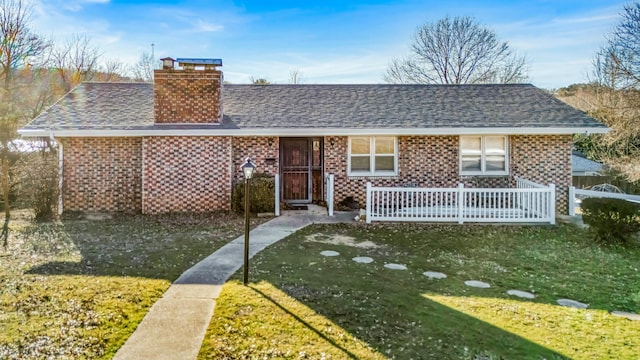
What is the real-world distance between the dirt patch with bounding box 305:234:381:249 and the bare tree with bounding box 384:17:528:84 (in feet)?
81.0

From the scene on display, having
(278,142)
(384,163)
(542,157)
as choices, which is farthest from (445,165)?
(278,142)

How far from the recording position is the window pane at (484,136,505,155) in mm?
13109

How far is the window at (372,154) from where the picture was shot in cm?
1315

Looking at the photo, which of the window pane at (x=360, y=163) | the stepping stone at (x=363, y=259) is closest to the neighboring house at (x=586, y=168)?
the window pane at (x=360, y=163)

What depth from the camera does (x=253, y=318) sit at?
486 cm

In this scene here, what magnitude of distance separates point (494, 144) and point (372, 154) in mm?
3789

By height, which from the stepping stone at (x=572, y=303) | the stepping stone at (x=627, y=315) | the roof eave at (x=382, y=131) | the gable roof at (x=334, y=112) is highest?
the gable roof at (x=334, y=112)

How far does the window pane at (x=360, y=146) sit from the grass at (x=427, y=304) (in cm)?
453

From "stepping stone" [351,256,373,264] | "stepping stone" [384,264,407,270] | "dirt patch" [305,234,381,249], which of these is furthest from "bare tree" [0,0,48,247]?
"stepping stone" [384,264,407,270]

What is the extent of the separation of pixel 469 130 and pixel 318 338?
31.5ft

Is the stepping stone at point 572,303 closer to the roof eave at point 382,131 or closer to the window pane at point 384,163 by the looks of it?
the roof eave at point 382,131

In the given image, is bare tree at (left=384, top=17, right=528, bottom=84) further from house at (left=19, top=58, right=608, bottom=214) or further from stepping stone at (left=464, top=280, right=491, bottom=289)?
stepping stone at (left=464, top=280, right=491, bottom=289)

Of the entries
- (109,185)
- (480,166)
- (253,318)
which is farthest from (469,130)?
(109,185)

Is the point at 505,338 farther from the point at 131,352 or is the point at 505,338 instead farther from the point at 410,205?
A: the point at 410,205
